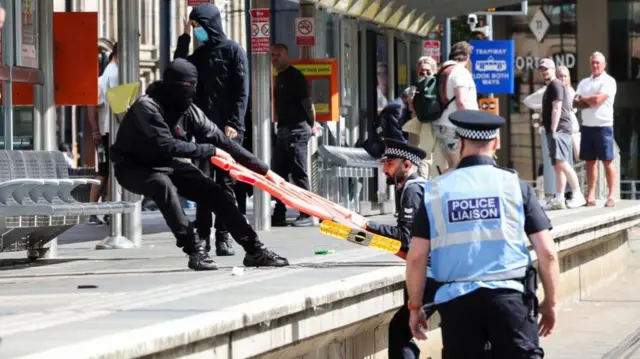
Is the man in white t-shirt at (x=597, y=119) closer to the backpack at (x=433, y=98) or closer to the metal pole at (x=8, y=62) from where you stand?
the backpack at (x=433, y=98)

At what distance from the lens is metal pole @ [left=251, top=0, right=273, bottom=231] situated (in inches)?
702

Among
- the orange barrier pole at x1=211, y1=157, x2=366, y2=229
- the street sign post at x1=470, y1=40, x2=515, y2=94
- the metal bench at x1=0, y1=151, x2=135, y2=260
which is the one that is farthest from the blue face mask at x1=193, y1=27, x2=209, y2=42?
the street sign post at x1=470, y1=40, x2=515, y2=94

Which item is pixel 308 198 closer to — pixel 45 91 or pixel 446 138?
pixel 45 91

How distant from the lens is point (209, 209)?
12141 millimetres

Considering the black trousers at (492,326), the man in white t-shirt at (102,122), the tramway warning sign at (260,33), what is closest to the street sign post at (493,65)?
the man in white t-shirt at (102,122)

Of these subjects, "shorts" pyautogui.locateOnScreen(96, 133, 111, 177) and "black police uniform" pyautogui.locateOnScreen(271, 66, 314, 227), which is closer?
"shorts" pyautogui.locateOnScreen(96, 133, 111, 177)

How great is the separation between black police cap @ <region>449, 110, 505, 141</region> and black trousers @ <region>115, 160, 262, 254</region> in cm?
442

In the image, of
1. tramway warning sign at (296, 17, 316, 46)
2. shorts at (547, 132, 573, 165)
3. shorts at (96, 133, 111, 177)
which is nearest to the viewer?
shorts at (96, 133, 111, 177)

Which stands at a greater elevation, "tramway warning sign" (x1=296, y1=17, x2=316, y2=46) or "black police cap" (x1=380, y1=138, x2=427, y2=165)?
"tramway warning sign" (x1=296, y1=17, x2=316, y2=46)

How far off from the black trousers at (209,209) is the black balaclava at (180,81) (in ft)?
2.72

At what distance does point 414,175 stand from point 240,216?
1713 millimetres

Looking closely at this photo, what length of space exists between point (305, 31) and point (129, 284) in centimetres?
954

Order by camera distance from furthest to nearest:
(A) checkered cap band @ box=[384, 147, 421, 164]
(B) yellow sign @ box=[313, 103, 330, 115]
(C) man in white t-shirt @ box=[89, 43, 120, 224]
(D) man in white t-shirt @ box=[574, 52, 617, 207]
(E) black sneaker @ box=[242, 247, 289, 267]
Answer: (B) yellow sign @ box=[313, 103, 330, 115] → (D) man in white t-shirt @ box=[574, 52, 617, 207] → (C) man in white t-shirt @ box=[89, 43, 120, 224] → (E) black sneaker @ box=[242, 247, 289, 267] → (A) checkered cap band @ box=[384, 147, 421, 164]

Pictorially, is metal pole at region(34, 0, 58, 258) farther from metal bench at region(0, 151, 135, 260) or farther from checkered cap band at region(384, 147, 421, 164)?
checkered cap band at region(384, 147, 421, 164)
